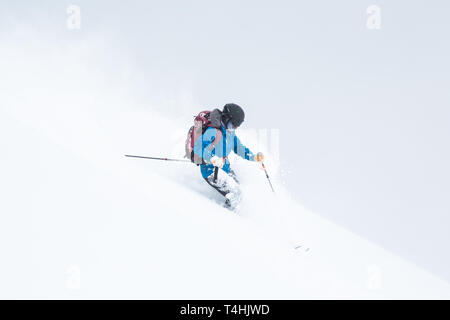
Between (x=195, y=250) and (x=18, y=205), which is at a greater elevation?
(x=18, y=205)

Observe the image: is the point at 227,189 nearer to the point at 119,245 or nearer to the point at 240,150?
the point at 240,150

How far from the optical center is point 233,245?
2.39 m

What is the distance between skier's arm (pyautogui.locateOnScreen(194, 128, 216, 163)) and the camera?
388cm

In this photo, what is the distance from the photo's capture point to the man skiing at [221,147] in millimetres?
3832

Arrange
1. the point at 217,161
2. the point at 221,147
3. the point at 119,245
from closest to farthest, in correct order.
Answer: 1. the point at 119,245
2. the point at 217,161
3. the point at 221,147

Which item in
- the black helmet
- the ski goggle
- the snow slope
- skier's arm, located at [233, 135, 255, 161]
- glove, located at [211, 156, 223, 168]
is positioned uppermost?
the black helmet

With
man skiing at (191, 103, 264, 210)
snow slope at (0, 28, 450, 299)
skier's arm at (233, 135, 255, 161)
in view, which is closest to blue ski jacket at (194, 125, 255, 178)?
man skiing at (191, 103, 264, 210)

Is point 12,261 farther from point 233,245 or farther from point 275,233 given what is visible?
point 275,233

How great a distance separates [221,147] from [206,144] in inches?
10.0

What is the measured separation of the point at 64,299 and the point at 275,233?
2.74 m

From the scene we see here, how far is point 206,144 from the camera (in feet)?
12.9

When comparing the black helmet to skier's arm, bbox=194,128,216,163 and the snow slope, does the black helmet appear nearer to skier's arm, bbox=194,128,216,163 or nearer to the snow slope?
skier's arm, bbox=194,128,216,163

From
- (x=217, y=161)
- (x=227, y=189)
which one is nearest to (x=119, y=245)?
(x=217, y=161)

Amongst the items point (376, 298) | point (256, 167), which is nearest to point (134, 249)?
point (376, 298)
